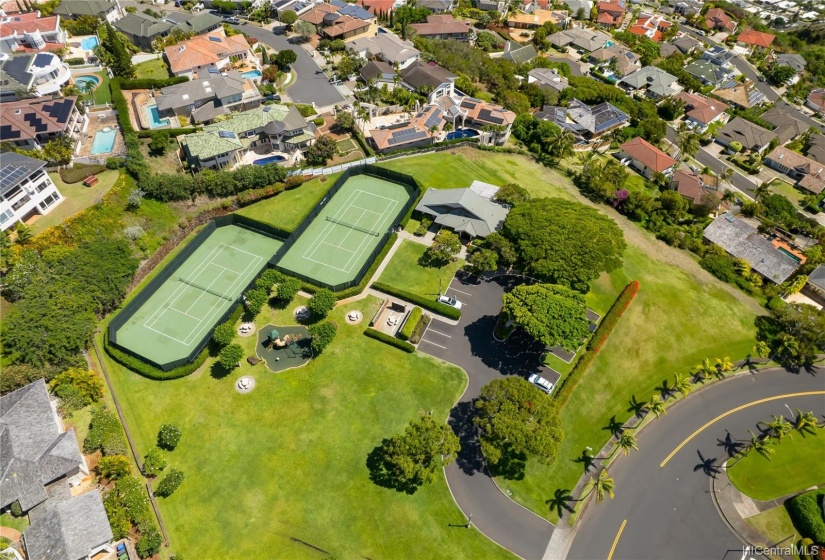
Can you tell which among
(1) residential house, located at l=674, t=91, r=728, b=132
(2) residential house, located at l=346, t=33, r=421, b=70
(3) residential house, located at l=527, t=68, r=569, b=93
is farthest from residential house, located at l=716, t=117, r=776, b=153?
(2) residential house, located at l=346, t=33, r=421, b=70

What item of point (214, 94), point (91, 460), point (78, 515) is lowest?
point (91, 460)

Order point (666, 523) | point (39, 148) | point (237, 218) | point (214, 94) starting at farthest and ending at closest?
point (214, 94) → point (39, 148) → point (237, 218) → point (666, 523)

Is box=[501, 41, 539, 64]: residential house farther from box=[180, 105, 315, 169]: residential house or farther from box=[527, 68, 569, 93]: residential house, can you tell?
box=[180, 105, 315, 169]: residential house

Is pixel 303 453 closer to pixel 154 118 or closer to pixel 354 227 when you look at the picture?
pixel 354 227

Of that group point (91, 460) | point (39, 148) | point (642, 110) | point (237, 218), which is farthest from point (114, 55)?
point (642, 110)

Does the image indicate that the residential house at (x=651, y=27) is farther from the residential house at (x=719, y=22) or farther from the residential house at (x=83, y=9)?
the residential house at (x=83, y=9)

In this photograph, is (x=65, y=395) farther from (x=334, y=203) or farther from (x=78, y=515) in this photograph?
(x=334, y=203)

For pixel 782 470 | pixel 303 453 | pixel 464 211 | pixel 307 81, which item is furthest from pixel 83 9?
pixel 782 470

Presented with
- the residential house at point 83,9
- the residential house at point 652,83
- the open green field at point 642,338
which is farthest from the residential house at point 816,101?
the residential house at point 83,9
